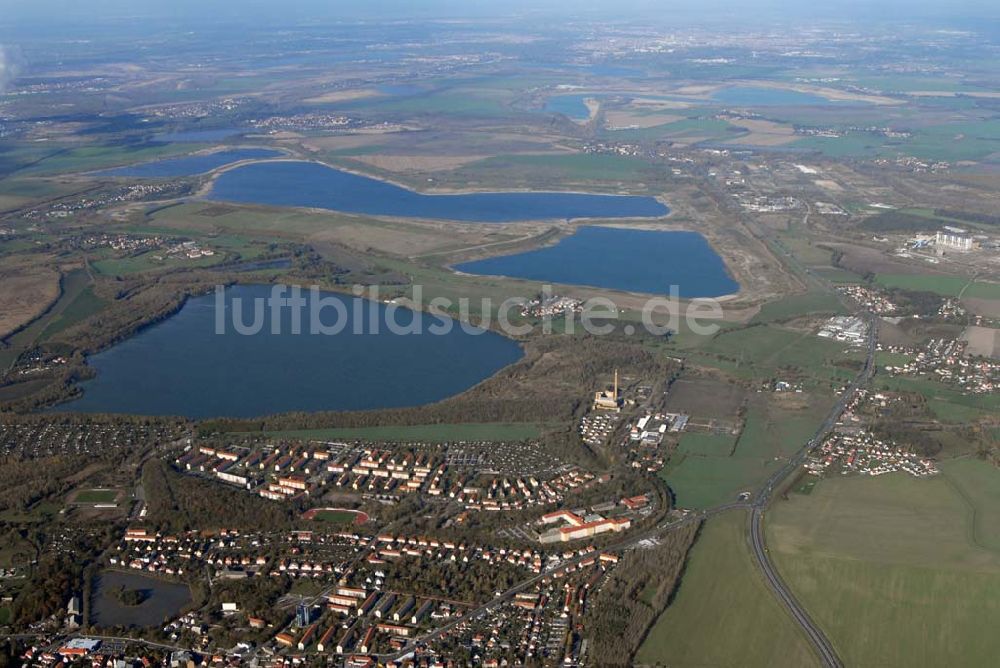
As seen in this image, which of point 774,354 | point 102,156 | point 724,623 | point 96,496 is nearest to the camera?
point 724,623

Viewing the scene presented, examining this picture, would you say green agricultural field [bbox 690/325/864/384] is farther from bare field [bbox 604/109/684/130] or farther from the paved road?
bare field [bbox 604/109/684/130]

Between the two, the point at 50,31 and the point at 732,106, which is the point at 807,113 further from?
the point at 50,31

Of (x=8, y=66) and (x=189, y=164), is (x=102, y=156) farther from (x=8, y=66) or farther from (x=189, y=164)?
(x=8, y=66)

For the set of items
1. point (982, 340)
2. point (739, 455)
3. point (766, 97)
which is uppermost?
point (766, 97)

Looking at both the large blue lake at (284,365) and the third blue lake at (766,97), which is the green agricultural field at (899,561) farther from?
the third blue lake at (766,97)

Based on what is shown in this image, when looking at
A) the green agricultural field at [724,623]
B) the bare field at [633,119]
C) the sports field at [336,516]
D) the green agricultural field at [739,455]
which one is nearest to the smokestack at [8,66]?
the bare field at [633,119]

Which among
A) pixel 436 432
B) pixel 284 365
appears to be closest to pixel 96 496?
pixel 436 432
